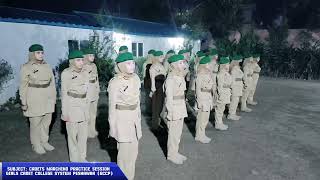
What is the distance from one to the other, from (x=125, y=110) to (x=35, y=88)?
8.59 ft

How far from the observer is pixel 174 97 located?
635cm

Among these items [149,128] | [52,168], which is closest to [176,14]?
[149,128]

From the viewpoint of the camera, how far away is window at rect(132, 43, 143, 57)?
62.7ft

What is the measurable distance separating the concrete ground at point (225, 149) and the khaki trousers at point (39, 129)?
1.07 ft

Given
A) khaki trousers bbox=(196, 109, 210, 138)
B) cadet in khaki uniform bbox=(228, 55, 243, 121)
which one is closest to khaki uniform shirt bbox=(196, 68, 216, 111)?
khaki trousers bbox=(196, 109, 210, 138)

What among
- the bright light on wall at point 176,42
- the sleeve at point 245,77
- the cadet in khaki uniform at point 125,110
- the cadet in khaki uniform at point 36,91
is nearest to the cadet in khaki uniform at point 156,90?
the cadet in khaki uniform at point 36,91

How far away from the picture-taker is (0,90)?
11.5 metres

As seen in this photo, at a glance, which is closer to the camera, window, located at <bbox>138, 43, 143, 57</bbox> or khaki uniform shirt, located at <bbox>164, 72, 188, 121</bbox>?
khaki uniform shirt, located at <bbox>164, 72, 188, 121</bbox>

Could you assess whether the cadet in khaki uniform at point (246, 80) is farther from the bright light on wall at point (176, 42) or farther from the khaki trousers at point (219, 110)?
the bright light on wall at point (176, 42)

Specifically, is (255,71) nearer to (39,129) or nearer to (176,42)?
(39,129)

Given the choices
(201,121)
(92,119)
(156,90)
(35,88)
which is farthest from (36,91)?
(201,121)

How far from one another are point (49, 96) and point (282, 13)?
100 ft

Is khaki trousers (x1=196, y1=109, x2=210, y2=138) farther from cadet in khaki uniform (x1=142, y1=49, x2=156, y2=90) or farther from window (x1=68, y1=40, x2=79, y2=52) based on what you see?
window (x1=68, y1=40, x2=79, y2=52)

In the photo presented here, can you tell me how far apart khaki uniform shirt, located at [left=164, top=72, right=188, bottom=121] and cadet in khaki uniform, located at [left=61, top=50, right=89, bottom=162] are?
1575mm
